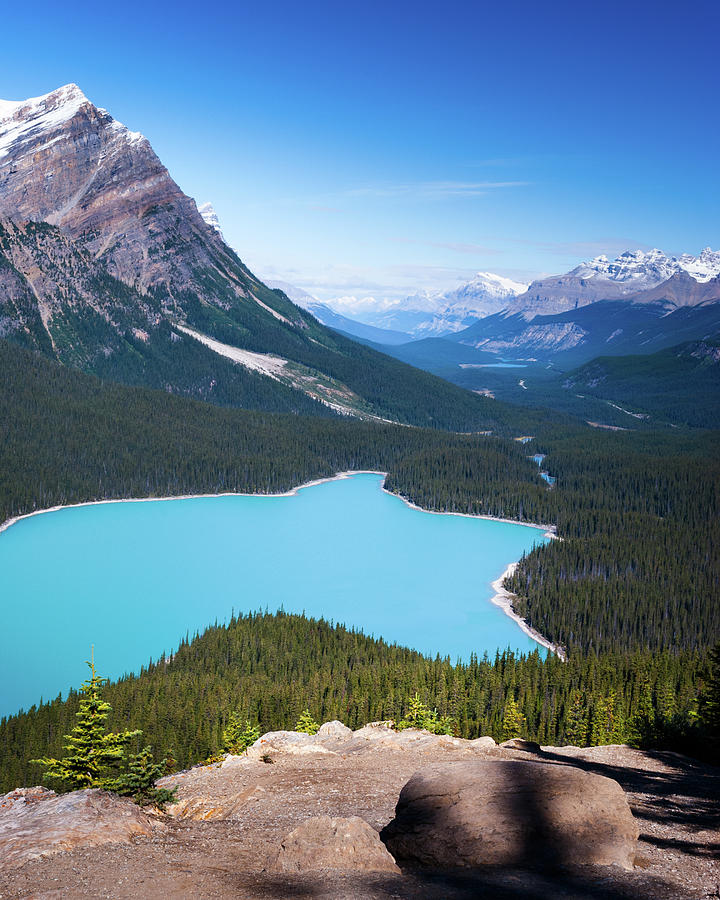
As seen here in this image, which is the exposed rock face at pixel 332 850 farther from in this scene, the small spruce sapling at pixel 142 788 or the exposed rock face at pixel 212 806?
the small spruce sapling at pixel 142 788

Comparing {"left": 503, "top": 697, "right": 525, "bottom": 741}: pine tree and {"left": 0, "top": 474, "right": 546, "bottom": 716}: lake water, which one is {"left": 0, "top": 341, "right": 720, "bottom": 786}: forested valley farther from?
{"left": 0, "top": 474, "right": 546, "bottom": 716}: lake water

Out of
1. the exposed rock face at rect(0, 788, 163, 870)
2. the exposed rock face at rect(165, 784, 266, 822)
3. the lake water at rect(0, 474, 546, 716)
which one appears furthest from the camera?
the lake water at rect(0, 474, 546, 716)

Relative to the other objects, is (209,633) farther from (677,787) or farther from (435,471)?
(435,471)

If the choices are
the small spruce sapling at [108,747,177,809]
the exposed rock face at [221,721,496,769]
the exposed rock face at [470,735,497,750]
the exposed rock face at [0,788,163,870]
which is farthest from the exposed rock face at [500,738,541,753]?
→ the exposed rock face at [0,788,163,870]

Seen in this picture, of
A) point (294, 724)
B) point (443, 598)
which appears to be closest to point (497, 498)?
point (443, 598)

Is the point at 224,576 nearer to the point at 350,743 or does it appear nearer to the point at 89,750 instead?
the point at 350,743

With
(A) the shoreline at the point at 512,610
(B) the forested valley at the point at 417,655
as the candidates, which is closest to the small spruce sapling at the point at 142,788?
(B) the forested valley at the point at 417,655

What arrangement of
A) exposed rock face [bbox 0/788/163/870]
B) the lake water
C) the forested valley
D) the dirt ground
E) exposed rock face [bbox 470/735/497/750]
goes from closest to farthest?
the dirt ground, exposed rock face [bbox 0/788/163/870], exposed rock face [bbox 470/735/497/750], the forested valley, the lake water
